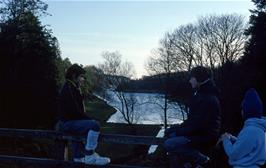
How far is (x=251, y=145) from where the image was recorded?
6.47m

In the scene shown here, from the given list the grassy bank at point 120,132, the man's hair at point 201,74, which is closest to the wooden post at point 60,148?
the man's hair at point 201,74

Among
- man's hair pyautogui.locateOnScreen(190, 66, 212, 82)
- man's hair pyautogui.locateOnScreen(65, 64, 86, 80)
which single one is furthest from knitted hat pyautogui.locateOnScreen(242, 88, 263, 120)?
man's hair pyautogui.locateOnScreen(65, 64, 86, 80)

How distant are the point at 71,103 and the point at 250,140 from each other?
3.80 meters

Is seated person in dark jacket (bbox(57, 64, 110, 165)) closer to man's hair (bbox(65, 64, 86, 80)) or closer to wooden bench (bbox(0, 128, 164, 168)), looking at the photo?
man's hair (bbox(65, 64, 86, 80))

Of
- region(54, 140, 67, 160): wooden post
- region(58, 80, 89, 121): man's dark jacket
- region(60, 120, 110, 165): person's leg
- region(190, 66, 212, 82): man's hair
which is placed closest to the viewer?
region(190, 66, 212, 82): man's hair

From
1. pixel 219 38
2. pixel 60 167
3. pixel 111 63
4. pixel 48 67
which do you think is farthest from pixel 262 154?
pixel 111 63

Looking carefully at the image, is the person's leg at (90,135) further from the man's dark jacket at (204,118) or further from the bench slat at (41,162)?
the man's dark jacket at (204,118)

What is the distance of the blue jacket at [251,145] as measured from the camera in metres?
6.46

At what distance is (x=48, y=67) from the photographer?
47656mm

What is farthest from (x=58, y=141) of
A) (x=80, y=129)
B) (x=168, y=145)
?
(x=168, y=145)

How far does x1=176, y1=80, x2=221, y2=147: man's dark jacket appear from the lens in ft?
25.1

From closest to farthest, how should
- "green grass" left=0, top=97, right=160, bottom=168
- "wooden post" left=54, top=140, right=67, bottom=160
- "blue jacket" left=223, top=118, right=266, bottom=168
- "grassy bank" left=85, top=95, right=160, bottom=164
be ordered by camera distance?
1. "blue jacket" left=223, top=118, right=266, bottom=168
2. "wooden post" left=54, top=140, right=67, bottom=160
3. "green grass" left=0, top=97, right=160, bottom=168
4. "grassy bank" left=85, top=95, right=160, bottom=164

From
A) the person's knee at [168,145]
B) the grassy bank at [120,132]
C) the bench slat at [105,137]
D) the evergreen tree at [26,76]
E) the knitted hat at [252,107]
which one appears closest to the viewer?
the knitted hat at [252,107]

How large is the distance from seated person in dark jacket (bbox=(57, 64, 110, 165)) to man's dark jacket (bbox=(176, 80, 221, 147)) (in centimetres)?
187
